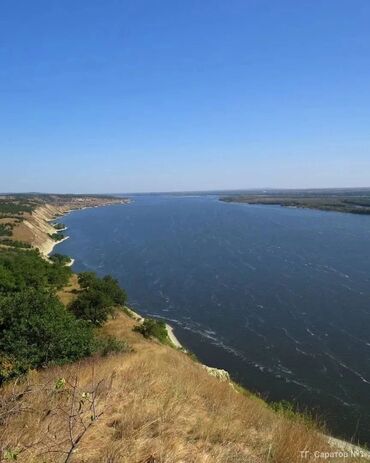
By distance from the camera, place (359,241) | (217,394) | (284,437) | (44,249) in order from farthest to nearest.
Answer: (44,249)
(359,241)
(217,394)
(284,437)

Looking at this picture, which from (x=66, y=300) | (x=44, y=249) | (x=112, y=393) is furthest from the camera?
(x=44, y=249)

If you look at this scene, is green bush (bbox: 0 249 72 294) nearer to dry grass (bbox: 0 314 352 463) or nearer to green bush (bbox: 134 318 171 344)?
green bush (bbox: 134 318 171 344)

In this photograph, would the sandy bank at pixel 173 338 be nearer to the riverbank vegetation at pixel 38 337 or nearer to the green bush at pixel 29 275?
the riverbank vegetation at pixel 38 337

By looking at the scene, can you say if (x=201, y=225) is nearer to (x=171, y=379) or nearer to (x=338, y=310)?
(x=338, y=310)

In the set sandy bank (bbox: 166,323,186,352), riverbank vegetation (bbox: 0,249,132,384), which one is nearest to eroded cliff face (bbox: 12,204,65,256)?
sandy bank (bbox: 166,323,186,352)

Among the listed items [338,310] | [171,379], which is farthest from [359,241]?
[171,379]

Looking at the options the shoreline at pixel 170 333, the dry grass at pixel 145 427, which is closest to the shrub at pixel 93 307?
the shoreline at pixel 170 333
